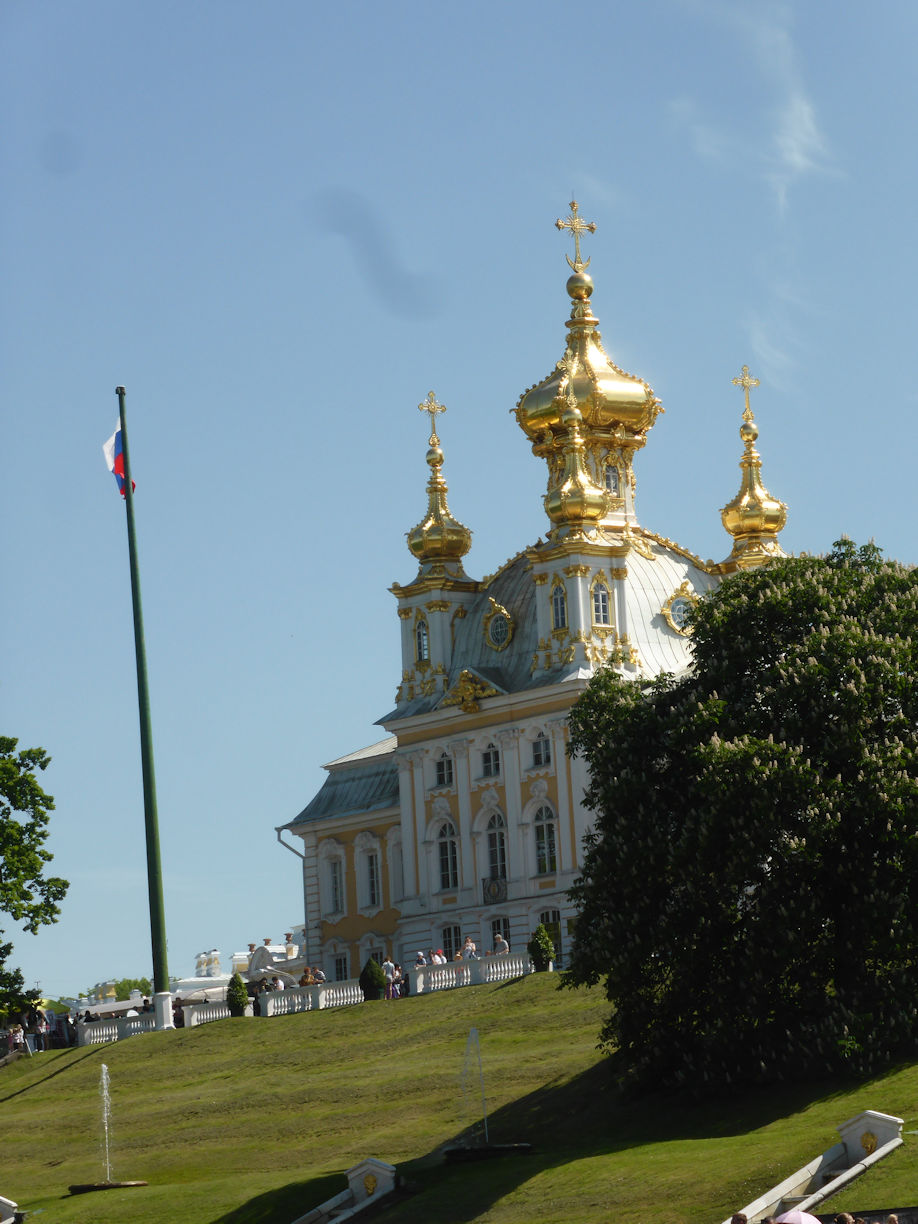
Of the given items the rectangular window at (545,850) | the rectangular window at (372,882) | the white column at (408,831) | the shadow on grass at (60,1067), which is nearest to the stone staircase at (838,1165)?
the shadow on grass at (60,1067)

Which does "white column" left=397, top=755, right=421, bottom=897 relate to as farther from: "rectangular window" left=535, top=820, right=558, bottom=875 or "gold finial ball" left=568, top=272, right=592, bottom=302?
"gold finial ball" left=568, top=272, right=592, bottom=302

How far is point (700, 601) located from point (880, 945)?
22.8ft

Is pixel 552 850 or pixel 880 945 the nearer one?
pixel 880 945

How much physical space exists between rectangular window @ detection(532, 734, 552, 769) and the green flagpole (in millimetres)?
13161

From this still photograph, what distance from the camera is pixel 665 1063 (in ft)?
115

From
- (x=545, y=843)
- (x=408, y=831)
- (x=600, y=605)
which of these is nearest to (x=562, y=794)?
Answer: (x=545, y=843)

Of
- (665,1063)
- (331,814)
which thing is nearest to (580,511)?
(331,814)

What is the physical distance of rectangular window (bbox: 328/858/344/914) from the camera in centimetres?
7162

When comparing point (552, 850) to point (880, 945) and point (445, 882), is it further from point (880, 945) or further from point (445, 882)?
point (880, 945)

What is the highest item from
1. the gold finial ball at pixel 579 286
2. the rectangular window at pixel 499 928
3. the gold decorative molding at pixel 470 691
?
the gold finial ball at pixel 579 286

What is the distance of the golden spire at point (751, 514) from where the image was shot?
70188mm

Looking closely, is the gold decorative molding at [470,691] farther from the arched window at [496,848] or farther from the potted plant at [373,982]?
the potted plant at [373,982]

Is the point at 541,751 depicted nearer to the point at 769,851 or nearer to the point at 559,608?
the point at 559,608

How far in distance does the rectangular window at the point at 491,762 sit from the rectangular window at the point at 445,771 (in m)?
1.33
